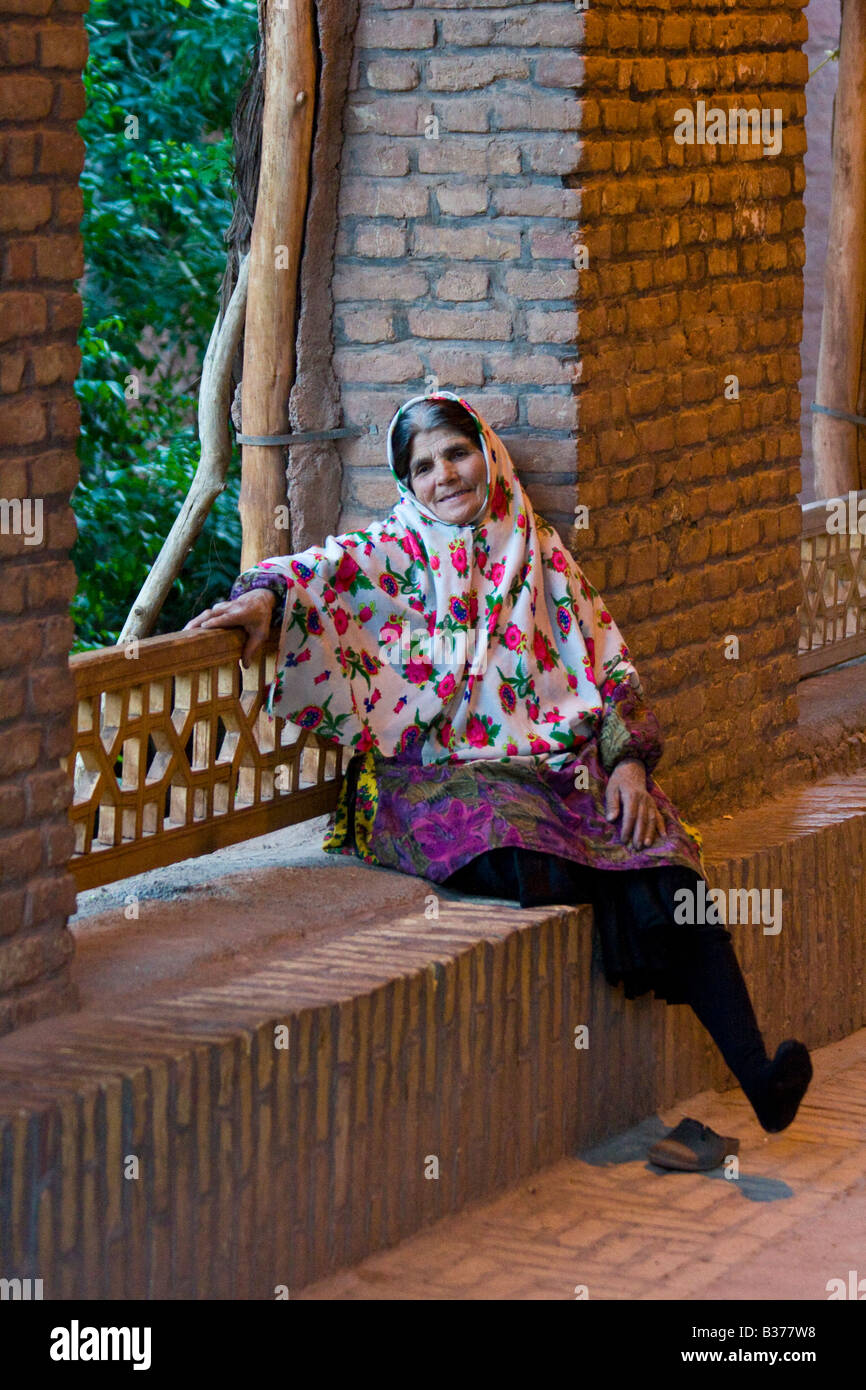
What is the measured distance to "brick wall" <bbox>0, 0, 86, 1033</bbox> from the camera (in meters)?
3.38

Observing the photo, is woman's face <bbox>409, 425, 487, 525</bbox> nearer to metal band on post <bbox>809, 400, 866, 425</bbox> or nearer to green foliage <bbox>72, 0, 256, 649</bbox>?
metal band on post <bbox>809, 400, 866, 425</bbox>

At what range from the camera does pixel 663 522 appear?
5.30 m

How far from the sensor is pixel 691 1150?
4551 mm

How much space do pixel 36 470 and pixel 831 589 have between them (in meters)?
3.59

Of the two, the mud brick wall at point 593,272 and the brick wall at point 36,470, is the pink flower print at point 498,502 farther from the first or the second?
the brick wall at point 36,470

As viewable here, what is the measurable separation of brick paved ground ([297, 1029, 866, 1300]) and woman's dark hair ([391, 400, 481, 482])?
5.33 feet

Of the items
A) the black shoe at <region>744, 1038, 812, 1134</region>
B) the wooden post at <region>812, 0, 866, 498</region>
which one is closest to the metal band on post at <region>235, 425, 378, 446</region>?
the black shoe at <region>744, 1038, 812, 1134</region>

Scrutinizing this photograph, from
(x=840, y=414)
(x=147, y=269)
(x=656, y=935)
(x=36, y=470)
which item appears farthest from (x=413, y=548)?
(x=147, y=269)

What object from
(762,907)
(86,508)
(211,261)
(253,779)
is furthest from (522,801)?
(211,261)

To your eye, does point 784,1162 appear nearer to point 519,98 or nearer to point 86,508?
point 519,98

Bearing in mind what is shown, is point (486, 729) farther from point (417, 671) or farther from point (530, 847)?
point (530, 847)

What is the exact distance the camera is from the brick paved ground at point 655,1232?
12.9 ft

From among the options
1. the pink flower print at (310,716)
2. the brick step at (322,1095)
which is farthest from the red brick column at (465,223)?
the brick step at (322,1095)

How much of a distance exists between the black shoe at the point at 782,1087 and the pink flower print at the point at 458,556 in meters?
1.25
